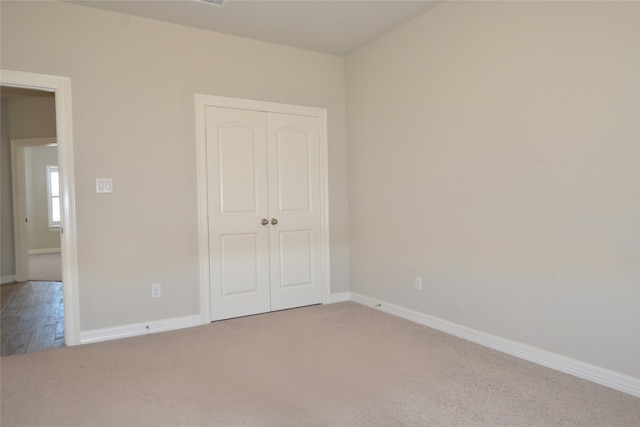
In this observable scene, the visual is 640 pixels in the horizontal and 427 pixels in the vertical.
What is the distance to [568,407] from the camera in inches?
80.4

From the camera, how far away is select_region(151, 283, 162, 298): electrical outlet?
344cm

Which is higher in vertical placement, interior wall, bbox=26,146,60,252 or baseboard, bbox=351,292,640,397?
interior wall, bbox=26,146,60,252

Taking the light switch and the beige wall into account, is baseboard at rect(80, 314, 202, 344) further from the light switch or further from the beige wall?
the light switch

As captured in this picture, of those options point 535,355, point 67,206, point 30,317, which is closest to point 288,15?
point 67,206

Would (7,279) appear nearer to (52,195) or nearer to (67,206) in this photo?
(52,195)

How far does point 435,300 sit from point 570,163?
1542mm

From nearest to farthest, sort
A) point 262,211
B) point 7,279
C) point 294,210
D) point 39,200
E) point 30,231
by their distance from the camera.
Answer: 1. point 262,211
2. point 294,210
3. point 7,279
4. point 30,231
5. point 39,200

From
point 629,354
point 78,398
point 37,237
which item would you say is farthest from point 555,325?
point 37,237

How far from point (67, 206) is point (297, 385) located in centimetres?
229

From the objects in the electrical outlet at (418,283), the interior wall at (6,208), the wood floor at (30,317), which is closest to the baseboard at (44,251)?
the interior wall at (6,208)

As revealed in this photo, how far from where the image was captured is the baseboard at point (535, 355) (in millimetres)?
2215

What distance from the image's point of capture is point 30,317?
3998mm

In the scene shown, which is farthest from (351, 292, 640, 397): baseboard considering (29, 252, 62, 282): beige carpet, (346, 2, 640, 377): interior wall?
(29, 252, 62, 282): beige carpet

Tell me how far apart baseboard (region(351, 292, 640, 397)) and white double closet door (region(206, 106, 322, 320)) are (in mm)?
1148
